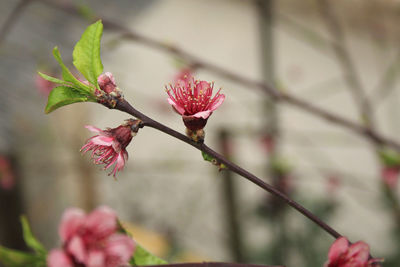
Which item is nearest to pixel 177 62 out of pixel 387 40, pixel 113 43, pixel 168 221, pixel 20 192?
pixel 113 43

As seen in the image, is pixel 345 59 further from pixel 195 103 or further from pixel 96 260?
pixel 96 260

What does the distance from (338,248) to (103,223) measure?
0.14 m

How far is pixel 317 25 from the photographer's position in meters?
1.92

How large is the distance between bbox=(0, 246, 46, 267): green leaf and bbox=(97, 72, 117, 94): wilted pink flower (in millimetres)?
114

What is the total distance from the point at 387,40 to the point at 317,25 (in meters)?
0.35

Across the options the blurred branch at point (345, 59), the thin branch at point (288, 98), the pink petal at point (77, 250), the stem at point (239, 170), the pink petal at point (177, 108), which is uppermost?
the blurred branch at point (345, 59)

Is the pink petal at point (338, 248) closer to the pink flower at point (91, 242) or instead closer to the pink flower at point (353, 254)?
the pink flower at point (353, 254)

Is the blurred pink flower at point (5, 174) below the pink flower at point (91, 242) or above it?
above

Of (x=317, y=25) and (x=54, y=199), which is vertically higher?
(x=317, y=25)

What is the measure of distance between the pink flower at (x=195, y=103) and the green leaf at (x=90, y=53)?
46mm

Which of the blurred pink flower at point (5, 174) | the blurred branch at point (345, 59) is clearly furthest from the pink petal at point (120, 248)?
the blurred pink flower at point (5, 174)

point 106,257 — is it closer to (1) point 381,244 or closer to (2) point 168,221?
(1) point 381,244

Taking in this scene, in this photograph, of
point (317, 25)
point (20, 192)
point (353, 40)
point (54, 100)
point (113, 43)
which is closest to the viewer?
point (54, 100)

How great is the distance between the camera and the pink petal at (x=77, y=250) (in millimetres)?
219
